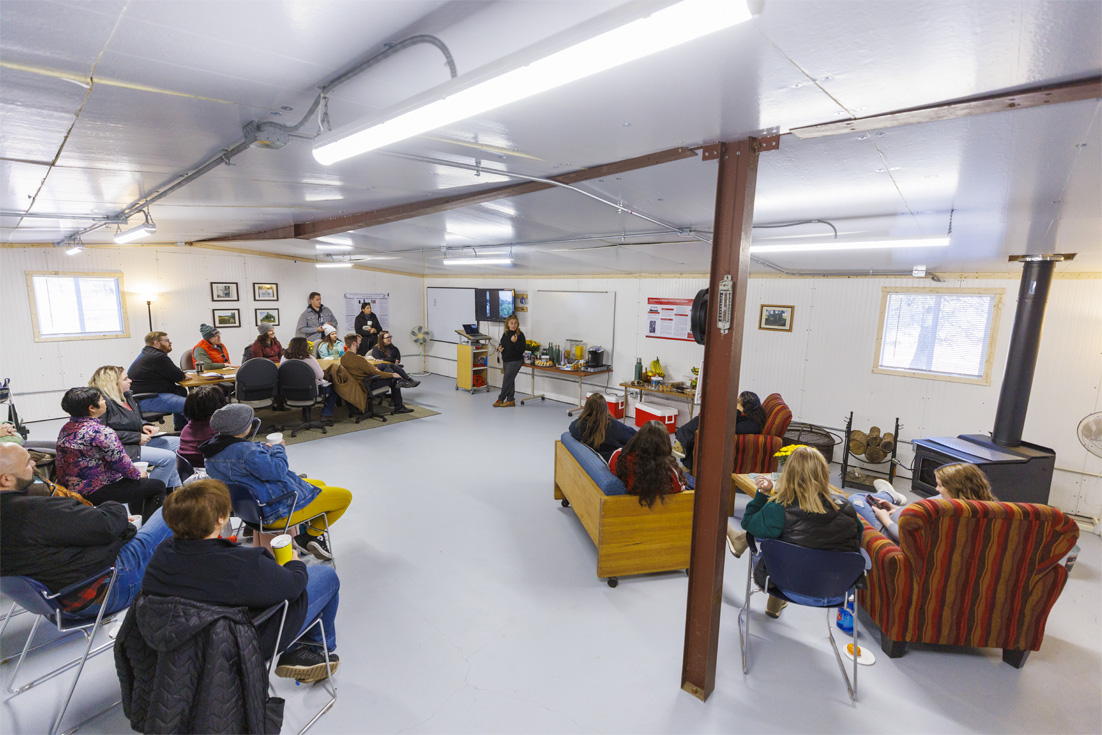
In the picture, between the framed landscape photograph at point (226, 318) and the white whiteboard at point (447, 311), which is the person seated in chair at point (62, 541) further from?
the white whiteboard at point (447, 311)

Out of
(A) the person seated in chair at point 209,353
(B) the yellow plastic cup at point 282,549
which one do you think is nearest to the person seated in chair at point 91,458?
(B) the yellow plastic cup at point 282,549

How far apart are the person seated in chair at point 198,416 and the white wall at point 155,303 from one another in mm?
5239

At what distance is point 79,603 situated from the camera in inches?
85.0

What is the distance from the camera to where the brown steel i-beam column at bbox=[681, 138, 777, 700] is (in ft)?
7.14

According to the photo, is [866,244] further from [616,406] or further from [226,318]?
[226,318]

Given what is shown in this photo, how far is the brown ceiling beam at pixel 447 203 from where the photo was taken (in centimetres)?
254

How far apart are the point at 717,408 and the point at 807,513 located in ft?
2.41

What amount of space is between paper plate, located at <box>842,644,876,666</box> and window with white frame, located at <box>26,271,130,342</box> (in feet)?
32.3

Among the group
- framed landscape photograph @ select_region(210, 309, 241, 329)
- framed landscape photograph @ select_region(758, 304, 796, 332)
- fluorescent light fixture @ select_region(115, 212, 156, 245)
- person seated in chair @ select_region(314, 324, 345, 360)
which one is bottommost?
person seated in chair @ select_region(314, 324, 345, 360)

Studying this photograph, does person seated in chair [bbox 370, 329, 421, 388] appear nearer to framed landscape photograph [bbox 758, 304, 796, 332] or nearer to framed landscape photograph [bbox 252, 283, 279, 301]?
framed landscape photograph [bbox 252, 283, 279, 301]

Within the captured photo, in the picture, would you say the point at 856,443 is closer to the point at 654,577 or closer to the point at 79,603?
the point at 654,577

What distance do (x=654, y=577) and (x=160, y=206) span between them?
5.22m

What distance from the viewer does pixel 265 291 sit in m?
9.07

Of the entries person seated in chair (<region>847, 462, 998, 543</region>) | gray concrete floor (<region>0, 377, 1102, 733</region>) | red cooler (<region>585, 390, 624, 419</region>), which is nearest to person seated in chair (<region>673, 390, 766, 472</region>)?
gray concrete floor (<region>0, 377, 1102, 733</region>)
